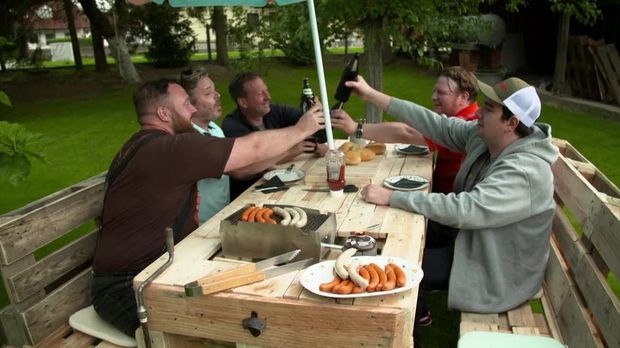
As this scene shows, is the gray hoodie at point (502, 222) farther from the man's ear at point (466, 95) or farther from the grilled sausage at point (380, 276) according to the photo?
the man's ear at point (466, 95)

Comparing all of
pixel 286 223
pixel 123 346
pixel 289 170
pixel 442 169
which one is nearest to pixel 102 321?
pixel 123 346

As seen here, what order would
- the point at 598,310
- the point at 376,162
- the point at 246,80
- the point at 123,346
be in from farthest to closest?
the point at 246,80 < the point at 376,162 < the point at 123,346 < the point at 598,310

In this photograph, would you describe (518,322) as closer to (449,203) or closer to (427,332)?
(449,203)

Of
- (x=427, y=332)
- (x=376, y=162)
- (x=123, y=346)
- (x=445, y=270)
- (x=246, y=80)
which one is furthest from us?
(x=246, y=80)

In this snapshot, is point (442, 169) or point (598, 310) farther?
point (442, 169)

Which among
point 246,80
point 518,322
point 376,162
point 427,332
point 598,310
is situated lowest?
point 427,332

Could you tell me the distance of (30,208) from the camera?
9.64ft

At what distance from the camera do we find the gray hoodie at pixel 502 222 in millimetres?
2676

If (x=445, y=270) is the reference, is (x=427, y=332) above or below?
below

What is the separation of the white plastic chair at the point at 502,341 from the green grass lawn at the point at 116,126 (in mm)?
1096

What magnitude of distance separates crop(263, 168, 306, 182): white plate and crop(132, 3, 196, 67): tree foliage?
19066 millimetres

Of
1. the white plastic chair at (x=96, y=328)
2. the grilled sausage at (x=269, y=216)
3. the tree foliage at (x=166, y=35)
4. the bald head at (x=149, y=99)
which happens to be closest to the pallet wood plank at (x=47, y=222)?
the white plastic chair at (x=96, y=328)

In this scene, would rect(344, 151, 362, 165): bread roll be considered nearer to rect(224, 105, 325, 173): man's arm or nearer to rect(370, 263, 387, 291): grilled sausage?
rect(224, 105, 325, 173): man's arm

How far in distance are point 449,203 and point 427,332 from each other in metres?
1.40
